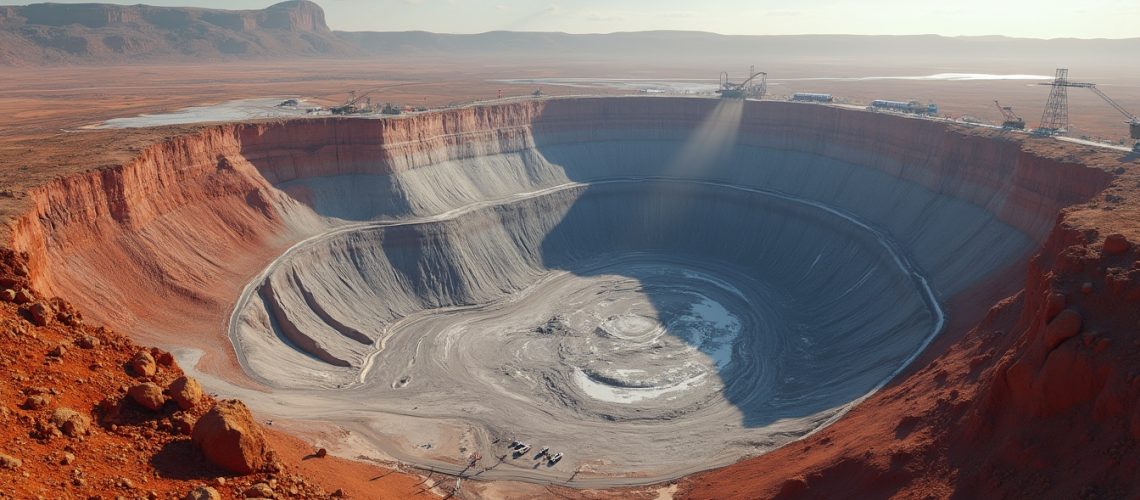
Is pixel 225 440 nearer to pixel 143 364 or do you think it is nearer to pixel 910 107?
pixel 143 364

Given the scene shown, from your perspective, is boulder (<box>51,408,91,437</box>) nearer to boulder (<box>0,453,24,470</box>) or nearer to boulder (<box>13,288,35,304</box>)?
boulder (<box>0,453,24,470</box>)

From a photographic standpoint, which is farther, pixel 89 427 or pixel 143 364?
pixel 143 364

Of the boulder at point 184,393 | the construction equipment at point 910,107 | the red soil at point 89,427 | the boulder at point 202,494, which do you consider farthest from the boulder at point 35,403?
the construction equipment at point 910,107

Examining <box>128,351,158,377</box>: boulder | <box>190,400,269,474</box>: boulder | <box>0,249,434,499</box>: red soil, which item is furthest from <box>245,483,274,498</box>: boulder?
<box>128,351,158,377</box>: boulder

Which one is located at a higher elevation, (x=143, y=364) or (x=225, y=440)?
(x=143, y=364)

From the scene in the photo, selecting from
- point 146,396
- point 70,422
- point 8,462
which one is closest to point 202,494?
point 8,462

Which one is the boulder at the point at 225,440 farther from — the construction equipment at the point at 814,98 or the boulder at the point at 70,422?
the construction equipment at the point at 814,98

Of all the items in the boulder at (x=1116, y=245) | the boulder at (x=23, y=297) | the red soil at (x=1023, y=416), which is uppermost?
the boulder at (x=1116, y=245)
